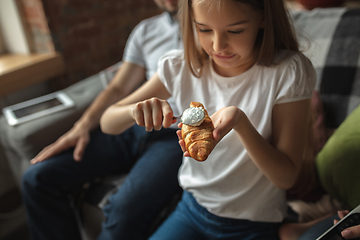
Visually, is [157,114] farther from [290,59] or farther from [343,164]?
[343,164]

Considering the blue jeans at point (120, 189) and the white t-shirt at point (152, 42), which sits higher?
the white t-shirt at point (152, 42)

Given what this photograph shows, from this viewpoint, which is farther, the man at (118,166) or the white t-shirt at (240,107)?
the man at (118,166)

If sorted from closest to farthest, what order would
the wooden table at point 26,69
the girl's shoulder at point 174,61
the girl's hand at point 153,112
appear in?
1. the girl's hand at point 153,112
2. the girl's shoulder at point 174,61
3. the wooden table at point 26,69

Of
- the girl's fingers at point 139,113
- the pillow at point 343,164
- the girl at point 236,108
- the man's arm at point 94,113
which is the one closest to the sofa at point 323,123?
the pillow at point 343,164

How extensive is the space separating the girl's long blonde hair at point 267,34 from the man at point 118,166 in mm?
438

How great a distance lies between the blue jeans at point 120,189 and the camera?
3.43 ft

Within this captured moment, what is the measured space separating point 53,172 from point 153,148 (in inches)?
16.5

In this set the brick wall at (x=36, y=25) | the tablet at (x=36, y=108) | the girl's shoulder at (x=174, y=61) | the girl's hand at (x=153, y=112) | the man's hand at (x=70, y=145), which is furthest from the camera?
the brick wall at (x=36, y=25)

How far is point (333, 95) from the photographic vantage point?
1137 mm

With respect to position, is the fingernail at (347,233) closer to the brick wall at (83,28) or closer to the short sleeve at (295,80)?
the short sleeve at (295,80)

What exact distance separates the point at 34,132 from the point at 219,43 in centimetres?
98

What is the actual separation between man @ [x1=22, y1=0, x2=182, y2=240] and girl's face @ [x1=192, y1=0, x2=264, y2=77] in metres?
0.53

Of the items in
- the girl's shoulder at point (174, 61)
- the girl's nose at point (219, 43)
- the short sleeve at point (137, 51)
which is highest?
the girl's nose at point (219, 43)

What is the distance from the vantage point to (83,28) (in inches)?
76.1
